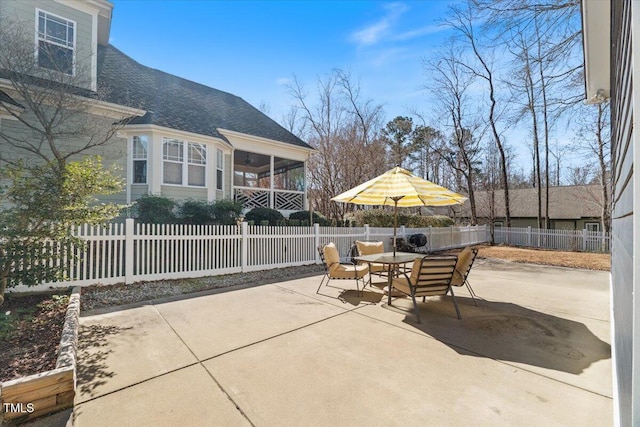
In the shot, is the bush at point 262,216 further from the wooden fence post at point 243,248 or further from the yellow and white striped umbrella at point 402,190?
the yellow and white striped umbrella at point 402,190

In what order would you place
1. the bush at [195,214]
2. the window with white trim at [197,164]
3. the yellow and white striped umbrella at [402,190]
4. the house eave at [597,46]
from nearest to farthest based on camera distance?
the house eave at [597,46] < the yellow and white striped umbrella at [402,190] < the bush at [195,214] < the window with white trim at [197,164]

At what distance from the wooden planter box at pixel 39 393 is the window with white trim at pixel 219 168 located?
975 cm

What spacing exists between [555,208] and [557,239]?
12827 mm

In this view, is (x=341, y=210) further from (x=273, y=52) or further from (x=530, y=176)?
(x=530, y=176)

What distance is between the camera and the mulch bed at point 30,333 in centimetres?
276

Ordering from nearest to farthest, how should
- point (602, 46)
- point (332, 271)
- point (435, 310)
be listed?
point (602, 46) < point (435, 310) < point (332, 271)

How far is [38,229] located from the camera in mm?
4309

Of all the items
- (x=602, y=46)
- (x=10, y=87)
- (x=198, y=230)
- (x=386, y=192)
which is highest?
(x=10, y=87)

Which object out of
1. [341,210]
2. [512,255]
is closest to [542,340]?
[512,255]

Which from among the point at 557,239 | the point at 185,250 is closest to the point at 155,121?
the point at 185,250

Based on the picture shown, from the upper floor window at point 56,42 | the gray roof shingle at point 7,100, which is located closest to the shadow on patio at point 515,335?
the gray roof shingle at point 7,100

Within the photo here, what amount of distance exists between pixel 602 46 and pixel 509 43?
4.41 metres

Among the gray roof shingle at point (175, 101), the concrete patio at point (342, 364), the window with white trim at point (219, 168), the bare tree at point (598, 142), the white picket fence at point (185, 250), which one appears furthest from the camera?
the bare tree at point (598, 142)

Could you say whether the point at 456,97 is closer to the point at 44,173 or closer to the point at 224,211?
the point at 224,211
